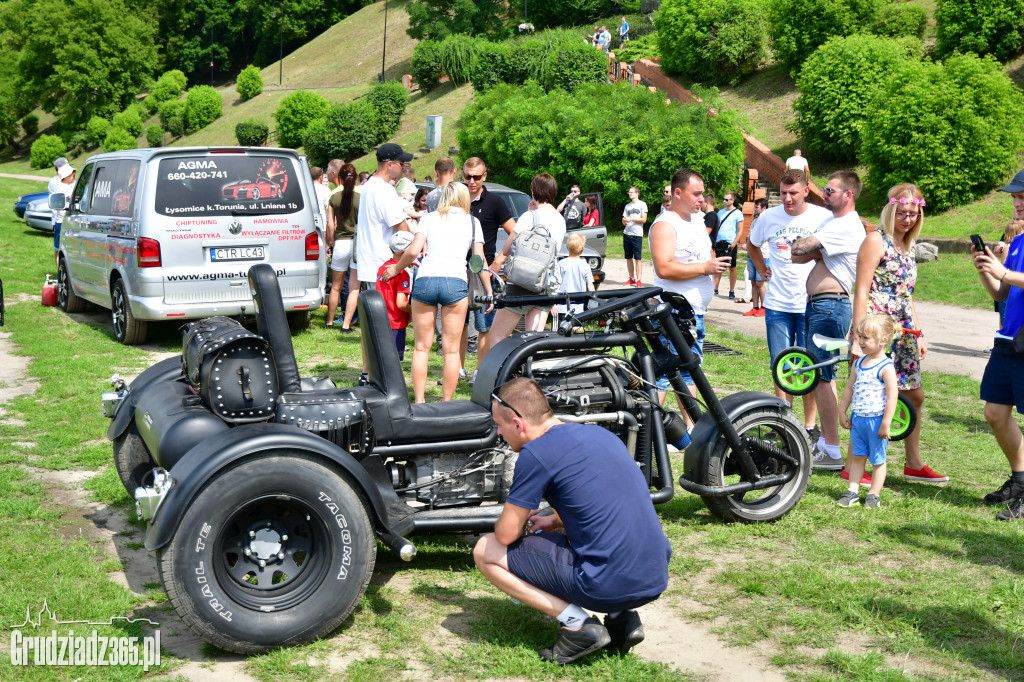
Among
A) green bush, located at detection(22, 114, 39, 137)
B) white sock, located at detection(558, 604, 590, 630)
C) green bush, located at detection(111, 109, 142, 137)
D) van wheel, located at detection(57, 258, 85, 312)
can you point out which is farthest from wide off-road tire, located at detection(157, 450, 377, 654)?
green bush, located at detection(22, 114, 39, 137)

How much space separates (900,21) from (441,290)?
83.2ft

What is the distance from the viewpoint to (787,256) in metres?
7.03

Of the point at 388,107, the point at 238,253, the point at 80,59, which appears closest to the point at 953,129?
the point at 238,253

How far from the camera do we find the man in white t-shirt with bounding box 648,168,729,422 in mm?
6477

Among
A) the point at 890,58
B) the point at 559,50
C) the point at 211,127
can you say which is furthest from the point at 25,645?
the point at 211,127

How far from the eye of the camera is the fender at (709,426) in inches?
210

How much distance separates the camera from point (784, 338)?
7.10 m

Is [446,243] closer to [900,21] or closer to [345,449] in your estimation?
[345,449]

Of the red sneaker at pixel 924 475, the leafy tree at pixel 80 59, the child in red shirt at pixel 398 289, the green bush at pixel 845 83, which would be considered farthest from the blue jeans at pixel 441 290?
the leafy tree at pixel 80 59

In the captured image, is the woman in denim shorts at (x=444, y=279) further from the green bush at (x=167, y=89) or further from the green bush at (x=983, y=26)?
the green bush at (x=167, y=89)

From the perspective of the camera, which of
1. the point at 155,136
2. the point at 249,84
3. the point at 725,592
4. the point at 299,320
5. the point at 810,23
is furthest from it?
the point at 249,84

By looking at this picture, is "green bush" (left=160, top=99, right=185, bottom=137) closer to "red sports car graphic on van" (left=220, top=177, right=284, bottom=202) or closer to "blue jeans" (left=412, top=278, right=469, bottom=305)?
"red sports car graphic on van" (left=220, top=177, right=284, bottom=202)

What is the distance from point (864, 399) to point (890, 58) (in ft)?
70.4

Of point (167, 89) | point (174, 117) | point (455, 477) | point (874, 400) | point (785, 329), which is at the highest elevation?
point (167, 89)
